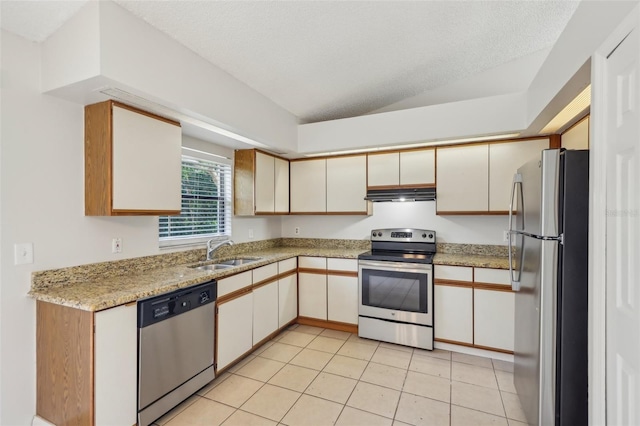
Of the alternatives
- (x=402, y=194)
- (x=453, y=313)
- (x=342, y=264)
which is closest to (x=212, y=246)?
(x=342, y=264)

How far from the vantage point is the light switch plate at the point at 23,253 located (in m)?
1.81

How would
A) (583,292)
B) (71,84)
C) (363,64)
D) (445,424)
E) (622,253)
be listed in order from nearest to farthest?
(622,253) → (583,292) → (71,84) → (445,424) → (363,64)

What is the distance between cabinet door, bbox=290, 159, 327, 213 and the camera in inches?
154

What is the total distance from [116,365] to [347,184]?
9.27 feet

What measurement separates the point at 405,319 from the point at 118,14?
338 cm

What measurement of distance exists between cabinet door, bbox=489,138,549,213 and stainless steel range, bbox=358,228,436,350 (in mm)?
769

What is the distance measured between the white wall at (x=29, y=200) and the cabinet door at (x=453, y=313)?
307 cm

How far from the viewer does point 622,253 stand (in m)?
1.17

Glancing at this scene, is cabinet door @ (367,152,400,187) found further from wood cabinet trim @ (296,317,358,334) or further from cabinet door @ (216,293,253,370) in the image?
cabinet door @ (216,293,253,370)

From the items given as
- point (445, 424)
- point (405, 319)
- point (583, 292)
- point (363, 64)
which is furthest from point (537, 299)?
point (363, 64)

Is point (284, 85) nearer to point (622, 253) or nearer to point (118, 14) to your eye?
point (118, 14)

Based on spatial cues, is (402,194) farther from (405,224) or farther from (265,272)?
(265,272)

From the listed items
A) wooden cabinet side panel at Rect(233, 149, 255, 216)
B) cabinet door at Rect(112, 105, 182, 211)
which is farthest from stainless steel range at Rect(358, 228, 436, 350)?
cabinet door at Rect(112, 105, 182, 211)

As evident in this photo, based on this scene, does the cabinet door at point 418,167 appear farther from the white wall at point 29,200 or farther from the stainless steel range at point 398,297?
the white wall at point 29,200
